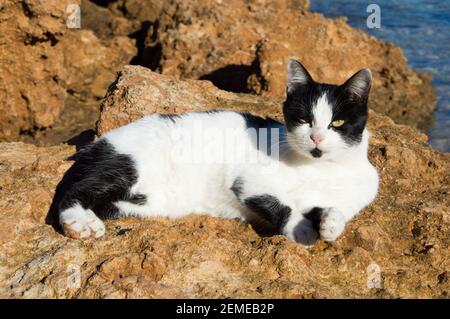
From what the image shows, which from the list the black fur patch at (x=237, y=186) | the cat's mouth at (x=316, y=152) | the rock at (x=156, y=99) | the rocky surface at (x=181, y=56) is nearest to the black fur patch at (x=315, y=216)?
the cat's mouth at (x=316, y=152)

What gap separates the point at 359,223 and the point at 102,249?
5.04 ft

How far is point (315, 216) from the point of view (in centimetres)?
338

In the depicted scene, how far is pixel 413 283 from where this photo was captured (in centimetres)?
300

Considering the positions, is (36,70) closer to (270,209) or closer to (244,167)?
(244,167)

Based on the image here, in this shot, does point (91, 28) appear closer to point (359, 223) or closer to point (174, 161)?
point (174, 161)

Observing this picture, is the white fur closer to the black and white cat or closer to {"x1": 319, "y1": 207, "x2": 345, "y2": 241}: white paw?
the black and white cat

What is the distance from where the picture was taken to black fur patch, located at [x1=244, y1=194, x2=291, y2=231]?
11.2 feet

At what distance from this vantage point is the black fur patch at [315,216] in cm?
329

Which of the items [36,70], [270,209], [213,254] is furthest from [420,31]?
[213,254]

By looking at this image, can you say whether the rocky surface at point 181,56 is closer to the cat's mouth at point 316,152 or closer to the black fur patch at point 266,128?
the black fur patch at point 266,128

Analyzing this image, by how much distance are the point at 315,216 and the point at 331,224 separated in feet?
0.87

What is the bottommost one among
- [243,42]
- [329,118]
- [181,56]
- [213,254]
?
[213,254]

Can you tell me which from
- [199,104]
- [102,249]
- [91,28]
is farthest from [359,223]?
[91,28]
